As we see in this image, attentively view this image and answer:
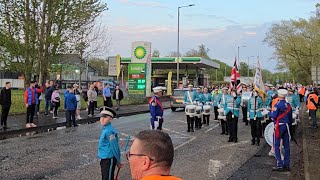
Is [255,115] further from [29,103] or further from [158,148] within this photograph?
[158,148]

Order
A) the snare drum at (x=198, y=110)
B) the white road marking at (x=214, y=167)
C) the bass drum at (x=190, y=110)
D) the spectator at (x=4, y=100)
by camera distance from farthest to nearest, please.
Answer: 1. the snare drum at (x=198, y=110)
2. the bass drum at (x=190, y=110)
3. the spectator at (x=4, y=100)
4. the white road marking at (x=214, y=167)

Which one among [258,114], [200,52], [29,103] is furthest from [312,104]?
[200,52]

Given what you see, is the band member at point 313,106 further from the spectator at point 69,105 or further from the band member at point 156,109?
the spectator at point 69,105

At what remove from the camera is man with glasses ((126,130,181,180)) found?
252 cm

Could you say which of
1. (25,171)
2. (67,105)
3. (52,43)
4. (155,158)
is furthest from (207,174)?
(52,43)

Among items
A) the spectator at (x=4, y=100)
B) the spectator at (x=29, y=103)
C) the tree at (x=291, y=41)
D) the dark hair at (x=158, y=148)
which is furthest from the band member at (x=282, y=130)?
the tree at (x=291, y=41)

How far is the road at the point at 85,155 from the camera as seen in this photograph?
28.7ft

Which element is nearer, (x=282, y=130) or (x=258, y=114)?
(x=282, y=130)

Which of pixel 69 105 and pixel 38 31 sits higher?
pixel 38 31

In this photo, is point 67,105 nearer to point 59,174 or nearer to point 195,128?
point 195,128

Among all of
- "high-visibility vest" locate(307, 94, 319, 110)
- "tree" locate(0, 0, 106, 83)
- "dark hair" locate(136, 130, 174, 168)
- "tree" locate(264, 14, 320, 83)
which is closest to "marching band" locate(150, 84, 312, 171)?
"high-visibility vest" locate(307, 94, 319, 110)

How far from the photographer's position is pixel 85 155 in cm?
1077

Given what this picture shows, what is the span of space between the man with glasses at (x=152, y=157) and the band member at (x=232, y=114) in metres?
11.7

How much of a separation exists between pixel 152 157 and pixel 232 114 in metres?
12.0
